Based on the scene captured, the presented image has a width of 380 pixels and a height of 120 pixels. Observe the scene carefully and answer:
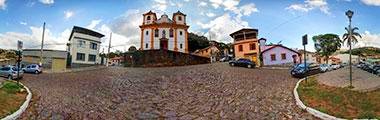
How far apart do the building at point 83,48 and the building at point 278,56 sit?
3447 cm

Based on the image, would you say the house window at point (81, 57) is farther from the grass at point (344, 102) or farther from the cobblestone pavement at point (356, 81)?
the grass at point (344, 102)

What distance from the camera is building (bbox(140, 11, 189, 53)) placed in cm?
6259

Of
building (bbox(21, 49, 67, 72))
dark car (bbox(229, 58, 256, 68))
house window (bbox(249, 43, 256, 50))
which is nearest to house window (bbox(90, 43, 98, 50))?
building (bbox(21, 49, 67, 72))

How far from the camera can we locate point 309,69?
30969mm

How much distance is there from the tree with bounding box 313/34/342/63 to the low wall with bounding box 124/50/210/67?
40.7 meters

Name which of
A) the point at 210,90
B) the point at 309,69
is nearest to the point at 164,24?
the point at 309,69

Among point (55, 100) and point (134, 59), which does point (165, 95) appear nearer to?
point (55, 100)

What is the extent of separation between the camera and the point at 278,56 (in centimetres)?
5753

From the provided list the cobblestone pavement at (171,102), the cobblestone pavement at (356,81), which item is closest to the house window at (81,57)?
the cobblestone pavement at (171,102)

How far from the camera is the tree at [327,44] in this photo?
3068 inches

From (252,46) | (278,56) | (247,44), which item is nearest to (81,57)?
(247,44)

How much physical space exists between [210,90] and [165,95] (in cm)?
335

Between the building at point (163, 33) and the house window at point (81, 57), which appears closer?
the building at point (163, 33)

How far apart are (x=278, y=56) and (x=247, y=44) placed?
5.93 m
